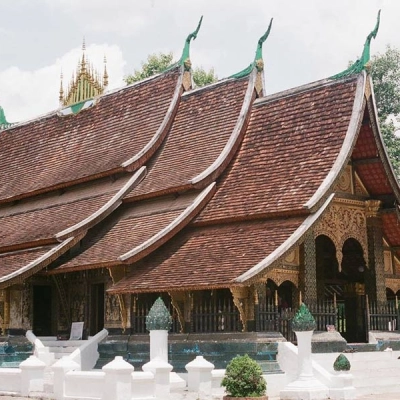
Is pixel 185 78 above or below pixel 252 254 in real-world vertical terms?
above

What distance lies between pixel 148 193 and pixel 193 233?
1686 millimetres

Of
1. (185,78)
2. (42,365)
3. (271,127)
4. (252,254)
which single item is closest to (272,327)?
(252,254)

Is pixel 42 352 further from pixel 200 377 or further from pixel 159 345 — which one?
pixel 200 377

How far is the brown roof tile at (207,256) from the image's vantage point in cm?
1346

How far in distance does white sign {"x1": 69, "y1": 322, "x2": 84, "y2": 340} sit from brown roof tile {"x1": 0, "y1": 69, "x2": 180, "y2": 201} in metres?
3.58

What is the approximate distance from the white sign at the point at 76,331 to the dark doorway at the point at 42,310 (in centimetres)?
126

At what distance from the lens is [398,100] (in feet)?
103

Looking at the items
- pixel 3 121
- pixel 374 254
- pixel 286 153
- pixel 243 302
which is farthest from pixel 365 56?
pixel 3 121

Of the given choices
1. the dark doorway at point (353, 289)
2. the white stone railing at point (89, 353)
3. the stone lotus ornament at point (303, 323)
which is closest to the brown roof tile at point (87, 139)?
the white stone railing at point (89, 353)

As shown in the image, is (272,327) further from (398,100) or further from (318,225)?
(398,100)

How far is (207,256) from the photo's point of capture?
1439 cm

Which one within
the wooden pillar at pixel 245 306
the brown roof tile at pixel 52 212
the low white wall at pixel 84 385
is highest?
the brown roof tile at pixel 52 212

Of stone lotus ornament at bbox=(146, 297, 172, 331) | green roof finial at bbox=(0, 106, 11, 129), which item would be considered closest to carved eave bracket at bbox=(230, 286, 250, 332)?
stone lotus ornament at bbox=(146, 297, 172, 331)

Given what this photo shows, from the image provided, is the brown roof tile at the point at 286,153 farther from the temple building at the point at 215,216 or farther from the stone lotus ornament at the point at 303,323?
the stone lotus ornament at the point at 303,323
